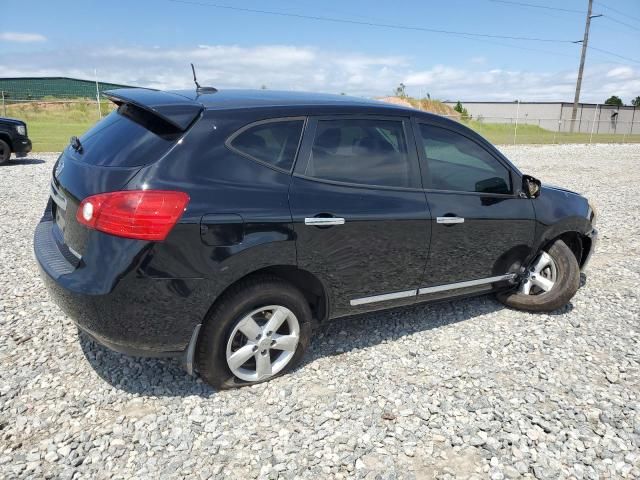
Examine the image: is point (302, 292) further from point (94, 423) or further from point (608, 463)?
point (608, 463)

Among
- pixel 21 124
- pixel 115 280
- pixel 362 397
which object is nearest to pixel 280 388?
pixel 362 397

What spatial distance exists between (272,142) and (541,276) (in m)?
2.87

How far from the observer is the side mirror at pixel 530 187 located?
13.2 feet

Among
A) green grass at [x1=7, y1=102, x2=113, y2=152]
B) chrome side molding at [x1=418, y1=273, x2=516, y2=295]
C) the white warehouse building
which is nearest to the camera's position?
chrome side molding at [x1=418, y1=273, x2=516, y2=295]

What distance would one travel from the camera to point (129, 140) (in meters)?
2.75

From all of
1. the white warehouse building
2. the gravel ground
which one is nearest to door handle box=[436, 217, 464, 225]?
the gravel ground

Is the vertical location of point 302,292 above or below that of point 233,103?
below

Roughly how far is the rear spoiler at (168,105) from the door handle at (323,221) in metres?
0.86

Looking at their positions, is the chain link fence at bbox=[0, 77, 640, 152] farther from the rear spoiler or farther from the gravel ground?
the gravel ground

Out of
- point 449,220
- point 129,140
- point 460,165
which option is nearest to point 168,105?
point 129,140

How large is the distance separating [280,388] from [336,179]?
4.51 ft

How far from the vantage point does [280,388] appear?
3.12 metres

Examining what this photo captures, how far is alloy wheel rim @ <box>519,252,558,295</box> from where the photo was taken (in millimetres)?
4359

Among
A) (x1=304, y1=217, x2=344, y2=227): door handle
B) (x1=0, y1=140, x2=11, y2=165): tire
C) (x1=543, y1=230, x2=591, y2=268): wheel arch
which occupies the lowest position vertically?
(x1=543, y1=230, x2=591, y2=268): wheel arch
